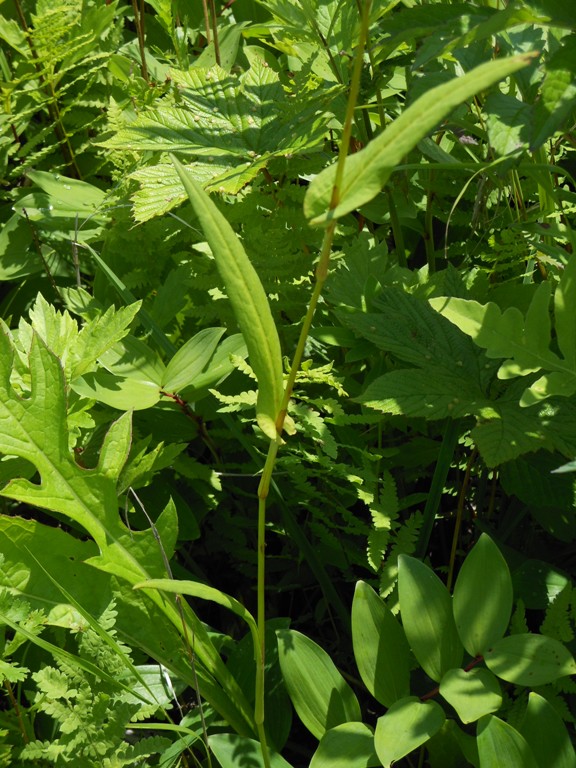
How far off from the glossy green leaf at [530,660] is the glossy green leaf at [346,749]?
202 millimetres

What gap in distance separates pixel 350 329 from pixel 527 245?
0.37 metres

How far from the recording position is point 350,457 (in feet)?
5.48

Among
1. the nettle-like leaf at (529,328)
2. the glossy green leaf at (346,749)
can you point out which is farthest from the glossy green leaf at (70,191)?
the glossy green leaf at (346,749)

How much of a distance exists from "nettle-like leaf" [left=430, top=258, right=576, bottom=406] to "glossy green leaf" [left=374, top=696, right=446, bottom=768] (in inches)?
19.1

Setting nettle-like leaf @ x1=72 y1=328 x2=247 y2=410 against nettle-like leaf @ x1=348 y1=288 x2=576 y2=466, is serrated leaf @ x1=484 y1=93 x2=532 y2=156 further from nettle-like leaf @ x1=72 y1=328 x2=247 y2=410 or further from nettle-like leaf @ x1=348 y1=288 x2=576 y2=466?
nettle-like leaf @ x1=72 y1=328 x2=247 y2=410

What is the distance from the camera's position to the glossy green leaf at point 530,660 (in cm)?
114

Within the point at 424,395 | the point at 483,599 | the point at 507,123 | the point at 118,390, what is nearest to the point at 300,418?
the point at 424,395

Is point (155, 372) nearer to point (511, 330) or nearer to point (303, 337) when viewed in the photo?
point (511, 330)

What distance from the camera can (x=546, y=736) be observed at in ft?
3.71

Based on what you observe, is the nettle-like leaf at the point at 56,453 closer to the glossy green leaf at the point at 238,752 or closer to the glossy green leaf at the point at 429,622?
the glossy green leaf at the point at 238,752

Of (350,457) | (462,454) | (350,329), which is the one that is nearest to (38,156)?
(350,329)

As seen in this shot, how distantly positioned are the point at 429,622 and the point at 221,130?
105 centimetres

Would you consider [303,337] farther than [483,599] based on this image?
No

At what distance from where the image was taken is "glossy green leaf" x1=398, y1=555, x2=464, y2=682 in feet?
3.90
